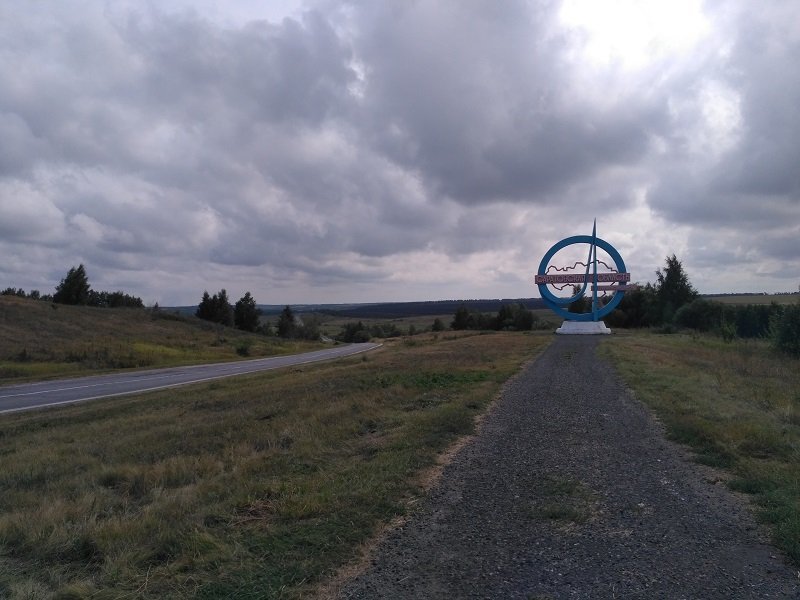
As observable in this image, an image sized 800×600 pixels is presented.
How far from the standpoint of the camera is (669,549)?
5184 mm

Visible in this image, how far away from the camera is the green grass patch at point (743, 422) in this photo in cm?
643

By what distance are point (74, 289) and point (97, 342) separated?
38925 mm

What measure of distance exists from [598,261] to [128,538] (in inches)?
2062

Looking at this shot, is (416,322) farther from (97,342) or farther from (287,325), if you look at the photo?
(97,342)

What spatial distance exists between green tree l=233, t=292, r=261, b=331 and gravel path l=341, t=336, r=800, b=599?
84.2m

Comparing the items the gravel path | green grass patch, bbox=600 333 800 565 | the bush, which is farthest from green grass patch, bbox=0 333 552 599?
the bush

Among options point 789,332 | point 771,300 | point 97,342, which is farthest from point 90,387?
point 771,300

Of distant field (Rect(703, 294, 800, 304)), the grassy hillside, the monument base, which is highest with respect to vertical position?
distant field (Rect(703, 294, 800, 304))

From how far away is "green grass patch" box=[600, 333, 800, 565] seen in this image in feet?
21.1

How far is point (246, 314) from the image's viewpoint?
90.7 metres

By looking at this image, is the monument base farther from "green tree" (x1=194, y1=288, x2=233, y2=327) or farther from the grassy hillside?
"green tree" (x1=194, y1=288, x2=233, y2=327)

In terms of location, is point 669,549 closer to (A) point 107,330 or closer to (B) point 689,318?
(A) point 107,330

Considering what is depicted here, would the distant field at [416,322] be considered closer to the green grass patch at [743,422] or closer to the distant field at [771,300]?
the distant field at [771,300]

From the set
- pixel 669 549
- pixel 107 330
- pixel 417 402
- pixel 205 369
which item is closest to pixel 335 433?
pixel 417 402
